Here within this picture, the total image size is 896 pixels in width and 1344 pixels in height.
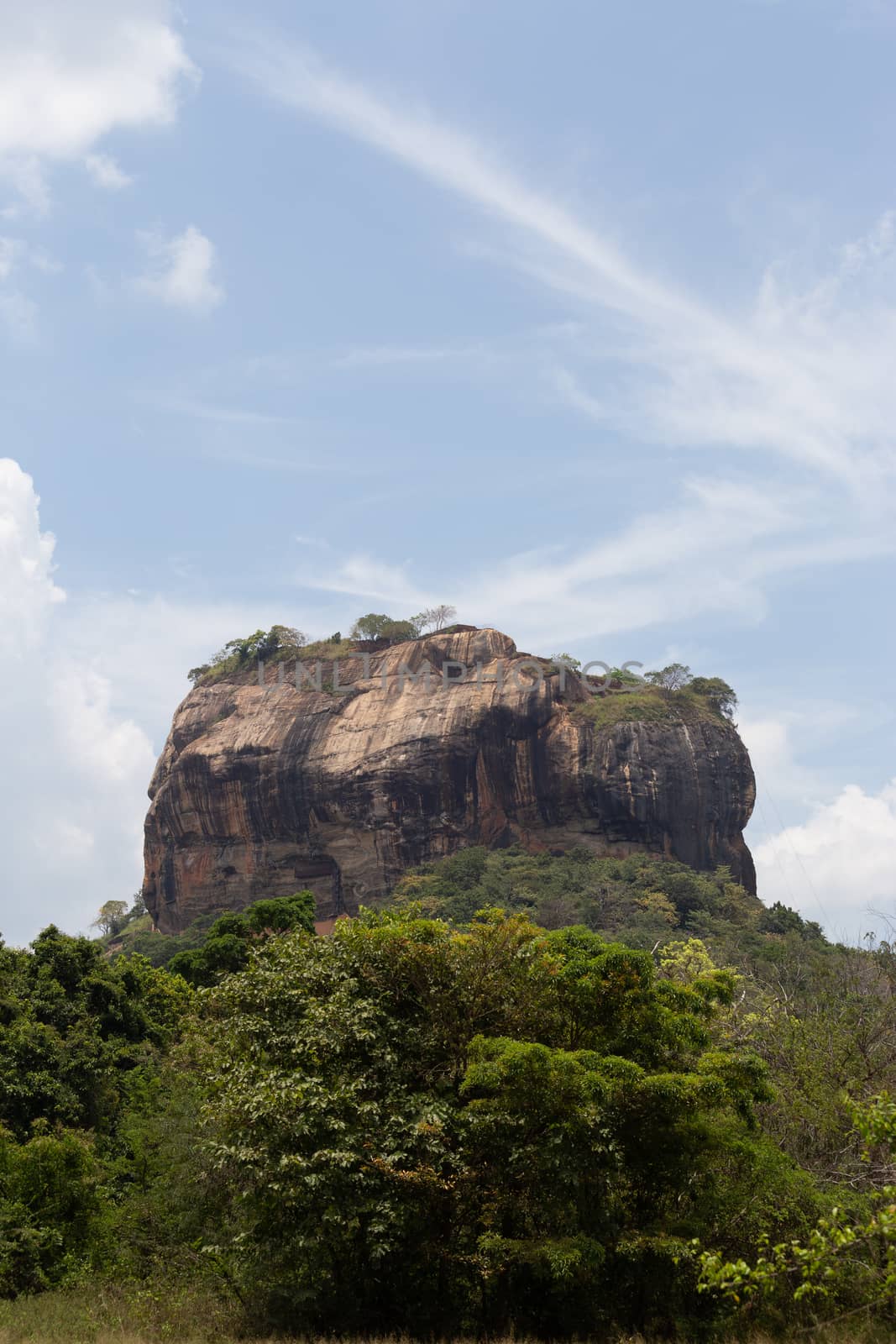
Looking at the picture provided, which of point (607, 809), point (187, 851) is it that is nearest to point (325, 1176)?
point (607, 809)

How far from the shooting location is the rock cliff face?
2805 inches

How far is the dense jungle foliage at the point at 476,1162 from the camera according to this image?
12211 mm

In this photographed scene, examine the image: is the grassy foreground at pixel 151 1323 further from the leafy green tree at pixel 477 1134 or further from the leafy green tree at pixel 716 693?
the leafy green tree at pixel 716 693

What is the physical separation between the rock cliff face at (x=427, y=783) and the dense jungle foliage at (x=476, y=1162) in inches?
2101

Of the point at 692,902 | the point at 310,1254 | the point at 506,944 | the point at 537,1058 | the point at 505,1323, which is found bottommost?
the point at 505,1323

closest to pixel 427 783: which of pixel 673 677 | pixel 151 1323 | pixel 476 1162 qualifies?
pixel 673 677

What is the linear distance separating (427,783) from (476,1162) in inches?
2278

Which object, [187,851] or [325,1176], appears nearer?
[325,1176]

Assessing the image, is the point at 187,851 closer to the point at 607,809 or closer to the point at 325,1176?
the point at 607,809

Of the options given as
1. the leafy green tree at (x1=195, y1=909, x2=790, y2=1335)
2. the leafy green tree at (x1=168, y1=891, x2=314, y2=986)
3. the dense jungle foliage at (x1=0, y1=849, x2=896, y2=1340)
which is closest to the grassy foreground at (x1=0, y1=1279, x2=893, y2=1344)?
the dense jungle foliage at (x1=0, y1=849, x2=896, y2=1340)

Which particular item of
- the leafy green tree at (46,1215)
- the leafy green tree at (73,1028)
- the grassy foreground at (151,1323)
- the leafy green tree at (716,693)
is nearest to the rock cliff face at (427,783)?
the leafy green tree at (716,693)

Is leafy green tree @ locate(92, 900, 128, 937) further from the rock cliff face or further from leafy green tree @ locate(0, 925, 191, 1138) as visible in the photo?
leafy green tree @ locate(0, 925, 191, 1138)

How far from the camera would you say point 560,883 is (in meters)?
65.7

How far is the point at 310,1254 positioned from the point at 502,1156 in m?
2.40
